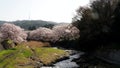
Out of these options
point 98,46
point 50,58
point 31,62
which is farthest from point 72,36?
point 31,62

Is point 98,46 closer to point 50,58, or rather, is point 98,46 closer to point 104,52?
point 104,52

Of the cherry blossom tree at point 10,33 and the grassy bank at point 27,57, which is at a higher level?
the cherry blossom tree at point 10,33

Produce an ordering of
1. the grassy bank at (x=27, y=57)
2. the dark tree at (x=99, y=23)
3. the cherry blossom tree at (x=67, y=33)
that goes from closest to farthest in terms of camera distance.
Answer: the grassy bank at (x=27, y=57)
the dark tree at (x=99, y=23)
the cherry blossom tree at (x=67, y=33)

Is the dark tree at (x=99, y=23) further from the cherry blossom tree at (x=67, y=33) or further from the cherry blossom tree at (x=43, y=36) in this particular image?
the cherry blossom tree at (x=43, y=36)

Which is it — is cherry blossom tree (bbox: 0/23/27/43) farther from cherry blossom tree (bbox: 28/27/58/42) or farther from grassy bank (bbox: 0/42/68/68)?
grassy bank (bbox: 0/42/68/68)

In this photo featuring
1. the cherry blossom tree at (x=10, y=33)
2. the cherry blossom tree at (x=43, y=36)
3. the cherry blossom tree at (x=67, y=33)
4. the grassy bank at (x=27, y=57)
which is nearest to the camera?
the grassy bank at (x=27, y=57)

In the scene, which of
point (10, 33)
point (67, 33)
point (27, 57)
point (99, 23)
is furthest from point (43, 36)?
point (27, 57)

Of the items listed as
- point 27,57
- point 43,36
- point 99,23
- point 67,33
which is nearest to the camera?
point 27,57

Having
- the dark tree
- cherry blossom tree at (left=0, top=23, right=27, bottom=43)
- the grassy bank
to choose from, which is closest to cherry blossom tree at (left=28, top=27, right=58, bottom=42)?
cherry blossom tree at (left=0, top=23, right=27, bottom=43)

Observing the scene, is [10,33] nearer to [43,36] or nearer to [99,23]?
[43,36]

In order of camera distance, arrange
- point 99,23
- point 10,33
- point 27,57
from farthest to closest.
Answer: point 10,33 < point 99,23 < point 27,57

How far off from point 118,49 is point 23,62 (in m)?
19.3

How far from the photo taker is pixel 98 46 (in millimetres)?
63781

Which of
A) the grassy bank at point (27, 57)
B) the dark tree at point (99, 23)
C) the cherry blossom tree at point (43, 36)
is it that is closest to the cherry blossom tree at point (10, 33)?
the cherry blossom tree at point (43, 36)
